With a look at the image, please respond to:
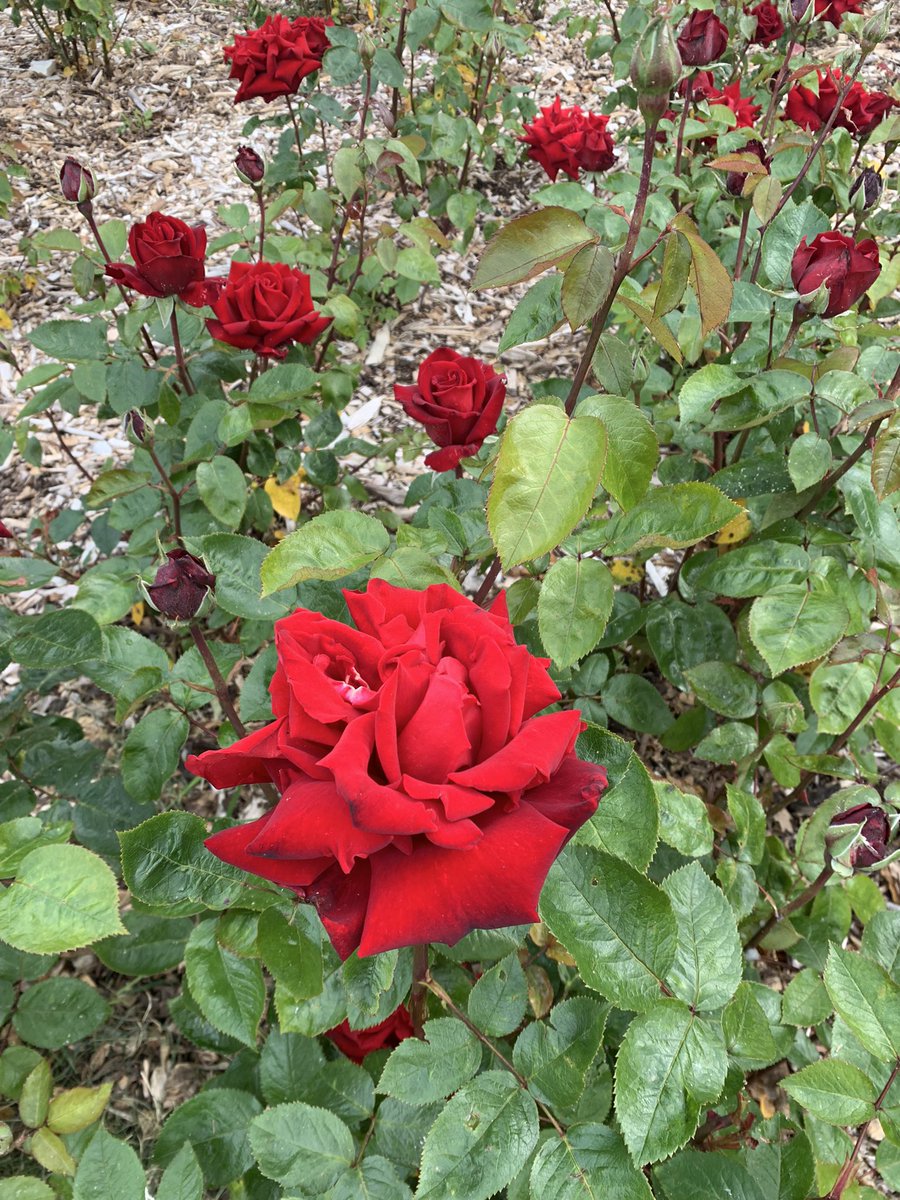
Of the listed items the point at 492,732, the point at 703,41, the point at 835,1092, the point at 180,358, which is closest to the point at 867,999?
the point at 835,1092

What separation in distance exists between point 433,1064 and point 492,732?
440 mm

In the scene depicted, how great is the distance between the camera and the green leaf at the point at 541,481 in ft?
2.51

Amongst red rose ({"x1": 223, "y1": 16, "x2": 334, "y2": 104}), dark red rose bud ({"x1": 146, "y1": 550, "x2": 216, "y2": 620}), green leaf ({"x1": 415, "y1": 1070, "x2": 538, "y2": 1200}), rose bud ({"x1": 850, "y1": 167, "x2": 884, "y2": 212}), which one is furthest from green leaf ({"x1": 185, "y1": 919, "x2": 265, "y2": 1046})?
red rose ({"x1": 223, "y1": 16, "x2": 334, "y2": 104})

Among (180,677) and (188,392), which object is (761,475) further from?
(188,392)

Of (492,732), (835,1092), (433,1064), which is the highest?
(492,732)

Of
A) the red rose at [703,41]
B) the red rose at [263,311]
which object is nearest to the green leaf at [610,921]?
the red rose at [263,311]

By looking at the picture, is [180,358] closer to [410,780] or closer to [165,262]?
[165,262]

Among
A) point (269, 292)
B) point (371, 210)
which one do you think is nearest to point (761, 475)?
point (269, 292)

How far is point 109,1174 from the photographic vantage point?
2.89 ft

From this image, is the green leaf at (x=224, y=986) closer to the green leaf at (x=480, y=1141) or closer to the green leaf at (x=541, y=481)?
the green leaf at (x=480, y=1141)

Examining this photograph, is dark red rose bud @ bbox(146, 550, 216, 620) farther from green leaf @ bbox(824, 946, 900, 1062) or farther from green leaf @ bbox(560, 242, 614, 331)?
green leaf @ bbox(824, 946, 900, 1062)

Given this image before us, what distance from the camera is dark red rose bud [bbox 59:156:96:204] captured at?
1.67m

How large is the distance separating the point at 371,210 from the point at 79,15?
207 centimetres

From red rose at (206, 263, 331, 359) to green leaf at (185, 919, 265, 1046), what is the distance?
3.40ft
